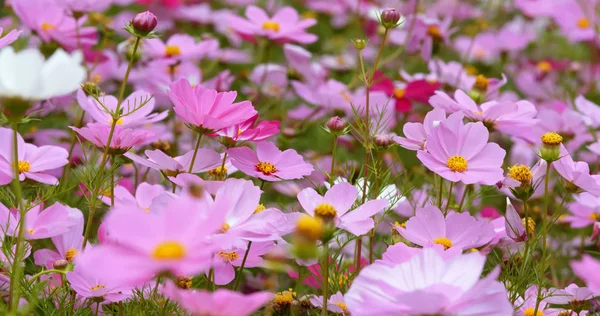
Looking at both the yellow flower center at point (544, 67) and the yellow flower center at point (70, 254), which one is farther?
the yellow flower center at point (544, 67)

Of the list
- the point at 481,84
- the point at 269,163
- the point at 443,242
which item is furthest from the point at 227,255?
the point at 481,84

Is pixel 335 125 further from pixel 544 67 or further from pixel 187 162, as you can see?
pixel 544 67

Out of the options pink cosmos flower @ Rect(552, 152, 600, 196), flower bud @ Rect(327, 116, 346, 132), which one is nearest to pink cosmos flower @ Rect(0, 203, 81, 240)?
flower bud @ Rect(327, 116, 346, 132)

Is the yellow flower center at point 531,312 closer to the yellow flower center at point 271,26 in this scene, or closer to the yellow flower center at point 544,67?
the yellow flower center at point 271,26

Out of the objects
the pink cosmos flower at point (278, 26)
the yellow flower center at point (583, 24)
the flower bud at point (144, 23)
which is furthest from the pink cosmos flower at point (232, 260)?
the yellow flower center at point (583, 24)


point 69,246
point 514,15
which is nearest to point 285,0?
point 514,15

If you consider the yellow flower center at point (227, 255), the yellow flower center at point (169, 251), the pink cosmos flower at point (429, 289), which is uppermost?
the yellow flower center at point (169, 251)

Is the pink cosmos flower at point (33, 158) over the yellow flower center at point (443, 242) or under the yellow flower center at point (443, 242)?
over

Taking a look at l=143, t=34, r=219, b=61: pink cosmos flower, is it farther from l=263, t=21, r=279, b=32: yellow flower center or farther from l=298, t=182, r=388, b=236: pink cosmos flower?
l=298, t=182, r=388, b=236: pink cosmos flower
